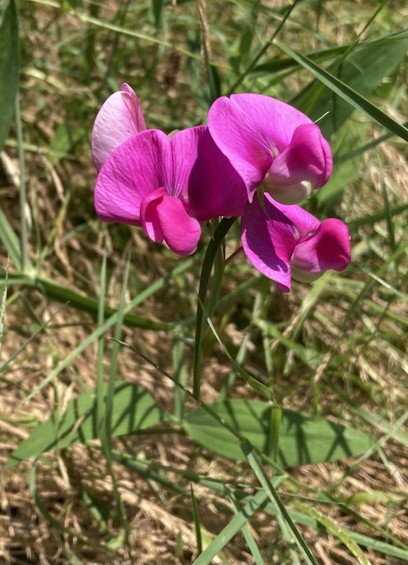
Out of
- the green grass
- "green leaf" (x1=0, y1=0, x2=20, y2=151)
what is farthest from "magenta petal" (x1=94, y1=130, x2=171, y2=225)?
"green leaf" (x1=0, y1=0, x2=20, y2=151)

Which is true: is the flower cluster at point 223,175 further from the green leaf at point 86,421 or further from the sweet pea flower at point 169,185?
the green leaf at point 86,421

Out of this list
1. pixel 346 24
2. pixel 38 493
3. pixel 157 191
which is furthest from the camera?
pixel 346 24

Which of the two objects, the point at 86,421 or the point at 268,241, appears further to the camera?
the point at 86,421

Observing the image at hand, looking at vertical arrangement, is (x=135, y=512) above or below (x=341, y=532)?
below

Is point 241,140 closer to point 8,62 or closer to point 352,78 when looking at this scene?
point 352,78

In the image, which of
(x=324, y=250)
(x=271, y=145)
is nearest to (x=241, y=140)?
(x=271, y=145)

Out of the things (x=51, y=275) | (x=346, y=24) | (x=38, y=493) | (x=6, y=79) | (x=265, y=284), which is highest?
(x=346, y=24)

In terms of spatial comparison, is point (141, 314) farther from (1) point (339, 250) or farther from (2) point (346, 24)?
(2) point (346, 24)

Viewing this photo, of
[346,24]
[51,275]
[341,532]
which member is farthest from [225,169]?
[346,24]
